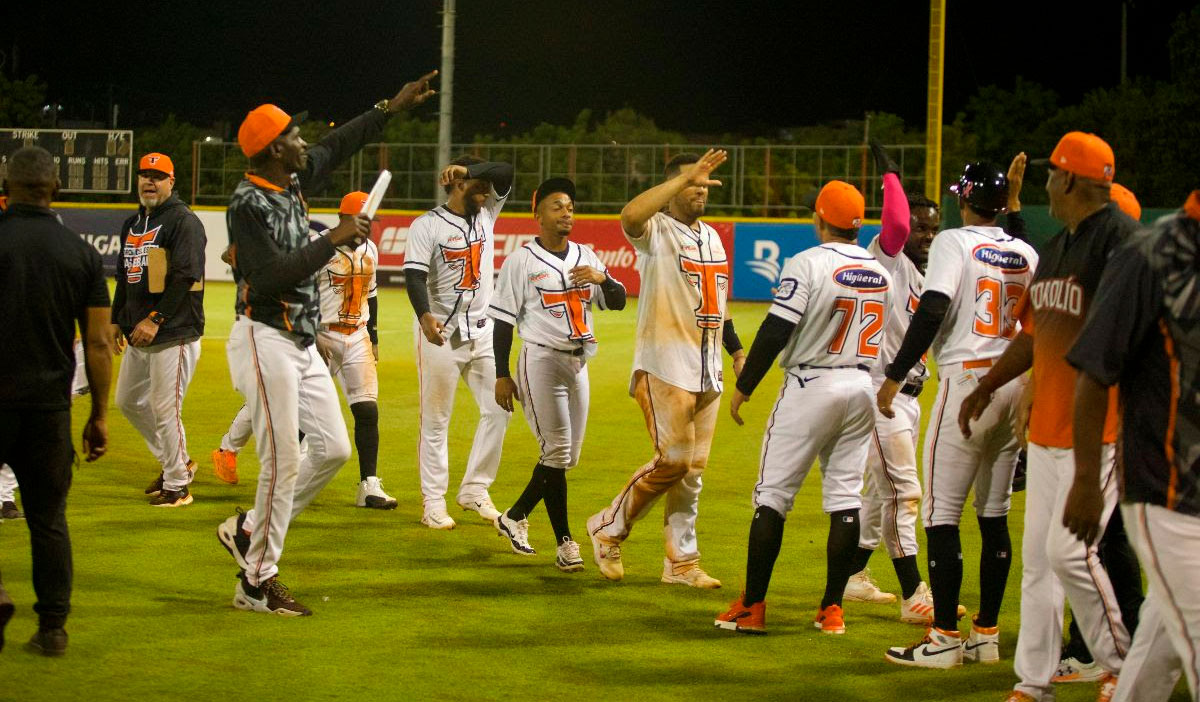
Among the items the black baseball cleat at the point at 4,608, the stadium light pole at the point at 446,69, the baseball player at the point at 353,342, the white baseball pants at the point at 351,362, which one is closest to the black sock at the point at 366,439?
the baseball player at the point at 353,342

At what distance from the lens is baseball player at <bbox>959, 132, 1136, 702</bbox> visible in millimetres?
4504

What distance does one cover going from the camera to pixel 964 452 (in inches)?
217

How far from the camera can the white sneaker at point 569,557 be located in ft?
23.9

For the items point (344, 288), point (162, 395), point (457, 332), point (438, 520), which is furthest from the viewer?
point (344, 288)

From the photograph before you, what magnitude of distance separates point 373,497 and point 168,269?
2.14 m

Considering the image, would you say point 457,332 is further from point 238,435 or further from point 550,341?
point 238,435

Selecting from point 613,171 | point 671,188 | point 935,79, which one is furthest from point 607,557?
point 613,171

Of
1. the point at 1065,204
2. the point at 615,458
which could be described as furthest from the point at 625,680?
the point at 615,458

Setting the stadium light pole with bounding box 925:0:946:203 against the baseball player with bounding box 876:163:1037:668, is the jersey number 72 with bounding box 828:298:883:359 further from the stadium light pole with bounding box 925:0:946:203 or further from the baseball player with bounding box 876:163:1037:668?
the stadium light pole with bounding box 925:0:946:203

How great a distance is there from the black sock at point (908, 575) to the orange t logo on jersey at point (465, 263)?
3481 mm

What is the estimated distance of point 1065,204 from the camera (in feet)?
15.4

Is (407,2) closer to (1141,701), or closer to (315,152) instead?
(315,152)

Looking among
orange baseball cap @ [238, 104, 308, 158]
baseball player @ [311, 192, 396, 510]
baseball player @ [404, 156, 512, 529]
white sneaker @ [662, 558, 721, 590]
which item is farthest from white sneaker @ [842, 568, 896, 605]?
orange baseball cap @ [238, 104, 308, 158]

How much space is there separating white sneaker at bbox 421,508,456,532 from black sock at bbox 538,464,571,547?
39.9 inches
